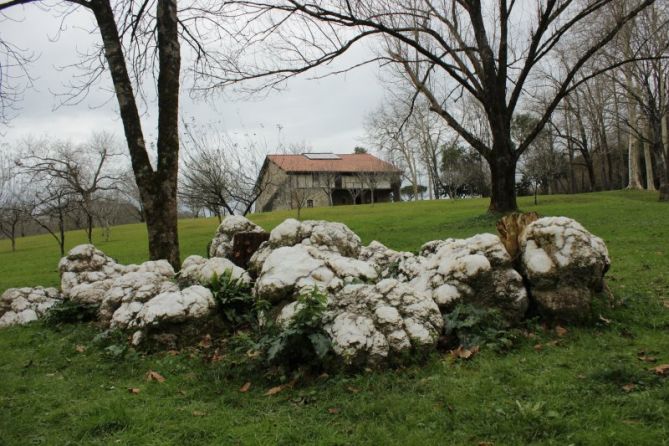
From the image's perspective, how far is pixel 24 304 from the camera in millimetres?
7758

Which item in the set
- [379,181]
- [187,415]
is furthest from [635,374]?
[379,181]

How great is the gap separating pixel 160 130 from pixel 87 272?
9.37 ft

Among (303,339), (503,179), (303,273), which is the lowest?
(303,339)

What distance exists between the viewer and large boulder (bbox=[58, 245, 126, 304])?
7.34 meters

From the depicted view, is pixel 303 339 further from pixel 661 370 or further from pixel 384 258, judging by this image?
pixel 384 258

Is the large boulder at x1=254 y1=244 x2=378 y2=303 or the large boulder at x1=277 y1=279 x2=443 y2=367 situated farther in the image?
the large boulder at x1=254 y1=244 x2=378 y2=303

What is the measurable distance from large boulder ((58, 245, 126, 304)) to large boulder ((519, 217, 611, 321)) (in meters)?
6.25

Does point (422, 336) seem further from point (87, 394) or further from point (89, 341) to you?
point (89, 341)

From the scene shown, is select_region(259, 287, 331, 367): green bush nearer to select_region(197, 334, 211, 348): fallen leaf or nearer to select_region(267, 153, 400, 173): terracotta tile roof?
select_region(197, 334, 211, 348): fallen leaf

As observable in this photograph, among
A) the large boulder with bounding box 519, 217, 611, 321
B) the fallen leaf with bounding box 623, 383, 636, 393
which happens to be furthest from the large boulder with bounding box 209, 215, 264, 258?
the fallen leaf with bounding box 623, 383, 636, 393

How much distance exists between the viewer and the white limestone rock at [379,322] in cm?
411

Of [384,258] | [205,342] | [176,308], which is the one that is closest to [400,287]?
[384,258]

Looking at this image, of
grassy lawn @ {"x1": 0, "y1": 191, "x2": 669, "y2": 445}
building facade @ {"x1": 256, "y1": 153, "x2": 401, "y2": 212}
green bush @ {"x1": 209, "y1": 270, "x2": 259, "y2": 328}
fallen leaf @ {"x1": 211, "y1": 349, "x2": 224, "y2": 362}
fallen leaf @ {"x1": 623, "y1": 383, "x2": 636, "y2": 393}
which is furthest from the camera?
building facade @ {"x1": 256, "y1": 153, "x2": 401, "y2": 212}

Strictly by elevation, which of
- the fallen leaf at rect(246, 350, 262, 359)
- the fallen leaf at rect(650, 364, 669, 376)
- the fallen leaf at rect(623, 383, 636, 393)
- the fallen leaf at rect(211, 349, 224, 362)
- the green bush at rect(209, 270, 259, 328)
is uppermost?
the green bush at rect(209, 270, 259, 328)
